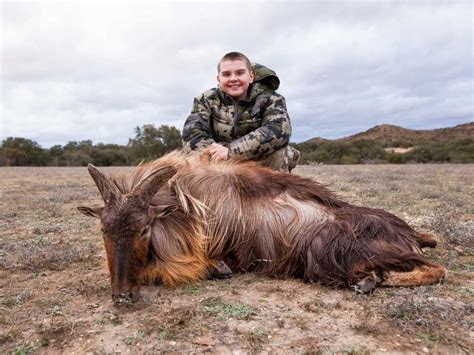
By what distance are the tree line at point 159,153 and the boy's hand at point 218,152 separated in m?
23.4

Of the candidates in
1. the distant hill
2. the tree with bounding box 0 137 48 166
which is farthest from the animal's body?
the distant hill

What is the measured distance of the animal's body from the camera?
319 cm

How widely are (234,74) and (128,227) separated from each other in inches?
104

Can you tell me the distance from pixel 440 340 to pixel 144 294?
2.14 metres

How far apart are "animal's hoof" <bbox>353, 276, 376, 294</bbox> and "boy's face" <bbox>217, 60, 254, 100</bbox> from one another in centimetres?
288

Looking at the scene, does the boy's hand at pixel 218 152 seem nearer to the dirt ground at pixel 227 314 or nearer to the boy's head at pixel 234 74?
the boy's head at pixel 234 74

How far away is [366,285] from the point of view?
312cm

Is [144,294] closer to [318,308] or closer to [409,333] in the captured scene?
[318,308]

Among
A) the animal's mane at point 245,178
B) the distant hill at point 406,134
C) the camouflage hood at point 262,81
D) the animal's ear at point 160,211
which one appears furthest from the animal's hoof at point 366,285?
the distant hill at point 406,134

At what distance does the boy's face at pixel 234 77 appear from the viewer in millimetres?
4996

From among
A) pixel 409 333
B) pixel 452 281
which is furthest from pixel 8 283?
pixel 452 281

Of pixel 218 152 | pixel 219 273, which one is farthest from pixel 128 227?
pixel 218 152

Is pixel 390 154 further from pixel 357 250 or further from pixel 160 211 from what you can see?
pixel 160 211

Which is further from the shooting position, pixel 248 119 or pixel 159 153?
pixel 159 153
